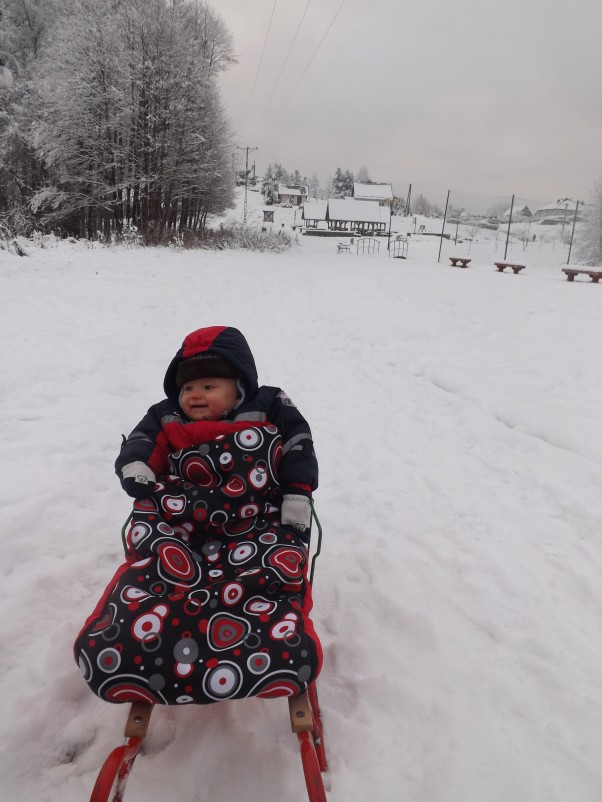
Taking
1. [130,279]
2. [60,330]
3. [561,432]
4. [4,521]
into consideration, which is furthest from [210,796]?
[130,279]

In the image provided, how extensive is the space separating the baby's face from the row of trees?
19.6m

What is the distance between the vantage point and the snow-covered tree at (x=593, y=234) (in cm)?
3050

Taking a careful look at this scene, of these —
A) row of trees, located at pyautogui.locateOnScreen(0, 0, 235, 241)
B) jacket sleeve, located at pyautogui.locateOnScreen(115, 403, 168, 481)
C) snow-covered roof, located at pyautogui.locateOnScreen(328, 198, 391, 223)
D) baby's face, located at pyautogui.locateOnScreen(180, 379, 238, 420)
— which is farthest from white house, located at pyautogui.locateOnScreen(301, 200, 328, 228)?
jacket sleeve, located at pyautogui.locateOnScreen(115, 403, 168, 481)

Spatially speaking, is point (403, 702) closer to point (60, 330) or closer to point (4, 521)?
point (4, 521)

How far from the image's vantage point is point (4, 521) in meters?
2.67

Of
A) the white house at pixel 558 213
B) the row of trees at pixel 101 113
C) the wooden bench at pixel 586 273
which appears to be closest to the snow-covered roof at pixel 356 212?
the white house at pixel 558 213

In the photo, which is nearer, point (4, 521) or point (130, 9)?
point (4, 521)

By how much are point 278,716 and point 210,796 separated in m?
0.34

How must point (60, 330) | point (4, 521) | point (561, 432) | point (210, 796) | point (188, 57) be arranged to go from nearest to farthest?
point (210, 796), point (4, 521), point (561, 432), point (60, 330), point (188, 57)

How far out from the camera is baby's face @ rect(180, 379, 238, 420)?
7.52 ft

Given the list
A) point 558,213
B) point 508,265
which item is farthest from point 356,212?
point 508,265

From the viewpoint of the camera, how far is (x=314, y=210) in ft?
214

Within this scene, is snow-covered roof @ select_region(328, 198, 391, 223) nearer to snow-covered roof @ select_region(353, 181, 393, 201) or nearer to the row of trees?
snow-covered roof @ select_region(353, 181, 393, 201)

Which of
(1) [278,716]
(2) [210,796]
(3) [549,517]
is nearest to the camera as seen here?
(2) [210,796]
